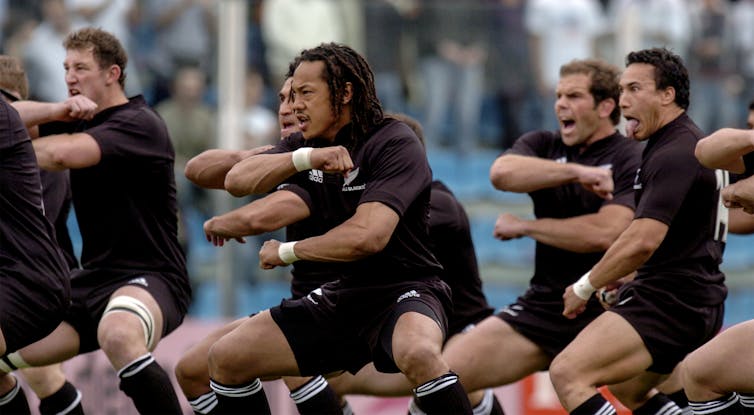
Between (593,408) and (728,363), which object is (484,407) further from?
(728,363)

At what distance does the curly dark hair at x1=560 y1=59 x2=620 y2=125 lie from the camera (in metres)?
9.63

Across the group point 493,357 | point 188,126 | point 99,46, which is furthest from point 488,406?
point 188,126

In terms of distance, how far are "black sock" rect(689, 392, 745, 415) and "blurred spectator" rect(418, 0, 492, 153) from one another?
6.04m

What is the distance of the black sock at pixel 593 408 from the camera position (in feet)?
26.9

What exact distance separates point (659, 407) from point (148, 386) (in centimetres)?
320

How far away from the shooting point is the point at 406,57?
13789 millimetres

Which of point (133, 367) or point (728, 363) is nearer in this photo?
point (728, 363)

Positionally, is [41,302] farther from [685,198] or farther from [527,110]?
[527,110]

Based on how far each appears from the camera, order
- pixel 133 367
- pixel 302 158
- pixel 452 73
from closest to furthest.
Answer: pixel 302 158
pixel 133 367
pixel 452 73

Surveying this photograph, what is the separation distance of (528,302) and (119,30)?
19.5 ft

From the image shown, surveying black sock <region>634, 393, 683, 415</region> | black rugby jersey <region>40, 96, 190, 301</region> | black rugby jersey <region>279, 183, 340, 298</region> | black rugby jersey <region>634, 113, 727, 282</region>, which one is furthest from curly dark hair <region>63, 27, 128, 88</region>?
black sock <region>634, 393, 683, 415</region>

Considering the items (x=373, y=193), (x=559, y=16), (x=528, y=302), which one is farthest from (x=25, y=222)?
(x=559, y=16)

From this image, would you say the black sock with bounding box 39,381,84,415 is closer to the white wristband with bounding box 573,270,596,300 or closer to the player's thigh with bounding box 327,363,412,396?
the player's thigh with bounding box 327,363,412,396

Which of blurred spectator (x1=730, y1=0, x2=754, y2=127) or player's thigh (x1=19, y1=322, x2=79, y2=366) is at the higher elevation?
blurred spectator (x1=730, y1=0, x2=754, y2=127)
